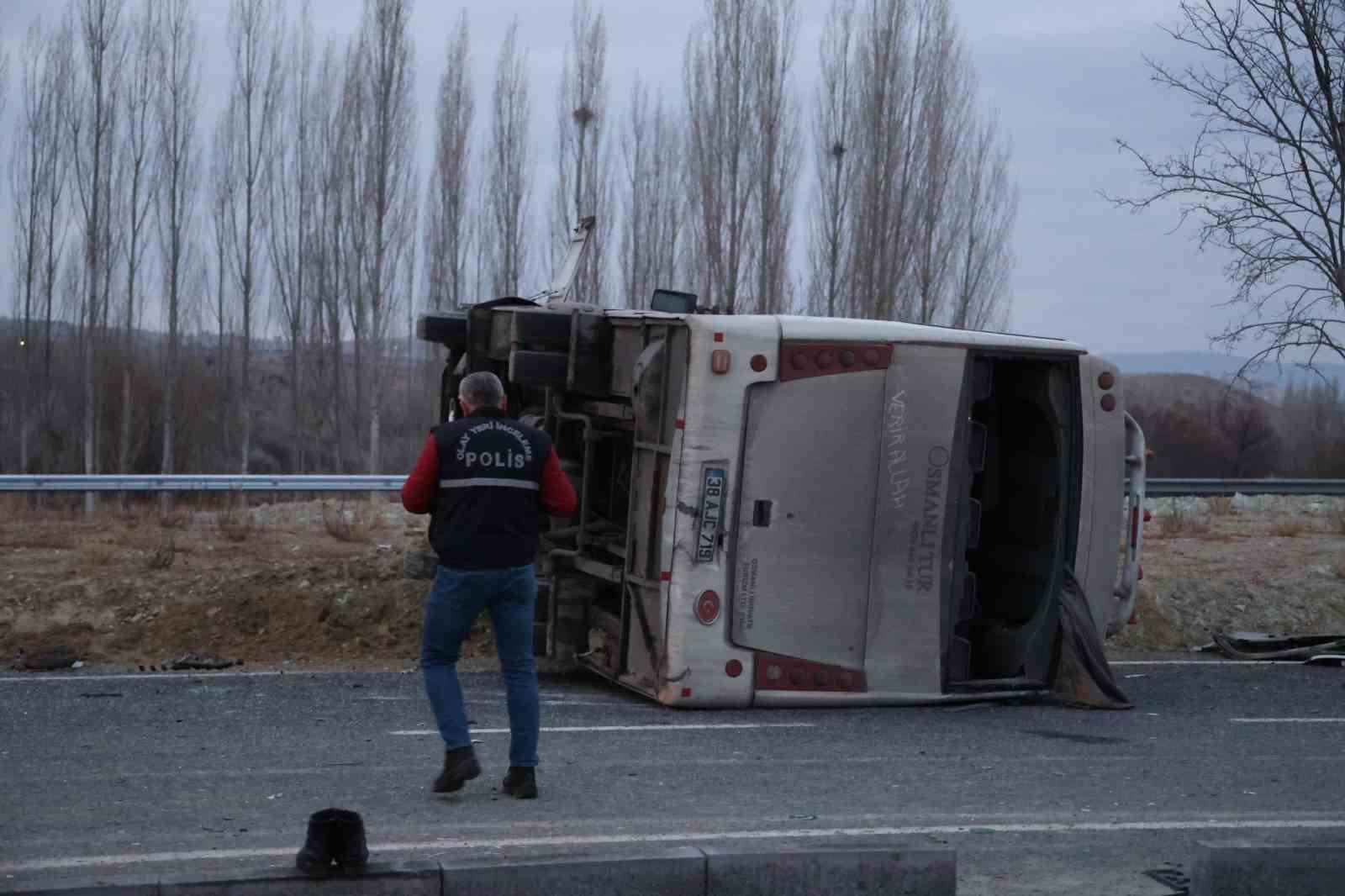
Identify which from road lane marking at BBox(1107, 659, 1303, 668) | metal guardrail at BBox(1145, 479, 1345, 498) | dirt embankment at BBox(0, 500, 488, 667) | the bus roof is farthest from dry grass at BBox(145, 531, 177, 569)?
metal guardrail at BBox(1145, 479, 1345, 498)

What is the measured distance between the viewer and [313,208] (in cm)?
3244

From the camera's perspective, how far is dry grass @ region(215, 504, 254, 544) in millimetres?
15438

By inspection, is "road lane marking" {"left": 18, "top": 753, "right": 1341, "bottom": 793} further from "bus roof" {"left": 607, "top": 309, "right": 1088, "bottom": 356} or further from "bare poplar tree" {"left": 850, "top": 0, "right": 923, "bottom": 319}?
"bare poplar tree" {"left": 850, "top": 0, "right": 923, "bottom": 319}

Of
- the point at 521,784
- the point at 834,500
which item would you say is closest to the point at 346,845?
the point at 521,784

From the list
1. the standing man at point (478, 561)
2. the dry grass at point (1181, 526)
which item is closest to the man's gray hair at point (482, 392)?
the standing man at point (478, 561)

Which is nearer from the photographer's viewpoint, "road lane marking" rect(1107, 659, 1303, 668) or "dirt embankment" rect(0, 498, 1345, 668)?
"dirt embankment" rect(0, 498, 1345, 668)

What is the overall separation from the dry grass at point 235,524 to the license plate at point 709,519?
25.7ft

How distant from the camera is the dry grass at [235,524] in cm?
1544

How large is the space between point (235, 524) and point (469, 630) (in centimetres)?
1000

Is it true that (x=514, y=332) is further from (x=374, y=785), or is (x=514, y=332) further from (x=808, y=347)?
(x=374, y=785)

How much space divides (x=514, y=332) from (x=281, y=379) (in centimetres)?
3406

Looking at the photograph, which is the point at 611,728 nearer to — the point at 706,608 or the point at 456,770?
the point at 706,608

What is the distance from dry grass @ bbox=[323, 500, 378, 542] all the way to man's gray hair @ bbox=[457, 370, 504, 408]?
373 inches

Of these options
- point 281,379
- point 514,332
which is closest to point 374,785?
point 514,332
